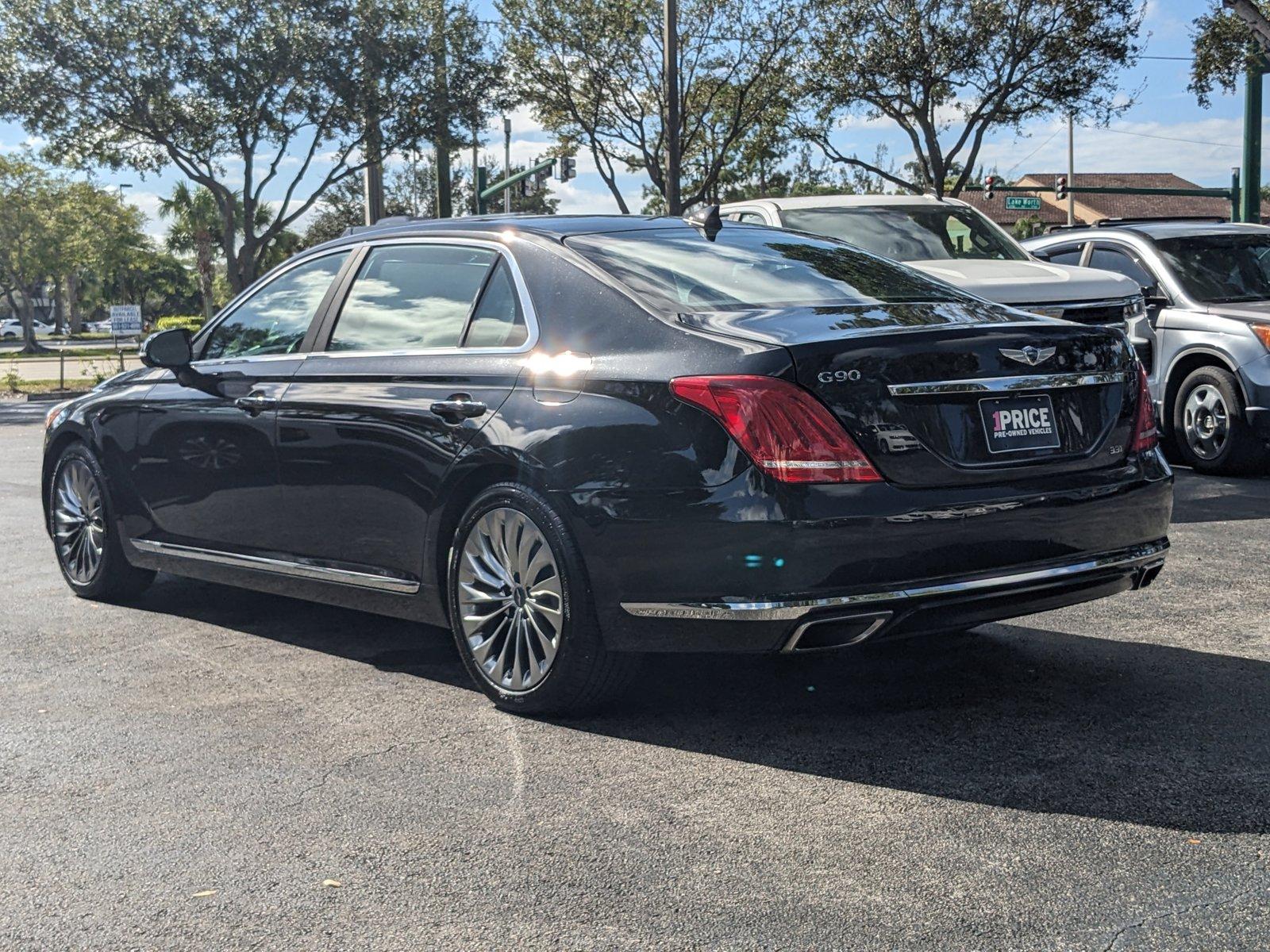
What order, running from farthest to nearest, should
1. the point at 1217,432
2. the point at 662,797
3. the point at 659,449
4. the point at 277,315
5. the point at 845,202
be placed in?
the point at 845,202 < the point at 1217,432 < the point at 277,315 < the point at 659,449 < the point at 662,797

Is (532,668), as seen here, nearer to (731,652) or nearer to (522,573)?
(522,573)

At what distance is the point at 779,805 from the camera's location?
4.00 metres

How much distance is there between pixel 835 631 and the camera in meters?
4.31

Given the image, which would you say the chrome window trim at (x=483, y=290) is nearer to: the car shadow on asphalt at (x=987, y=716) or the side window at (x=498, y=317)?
the side window at (x=498, y=317)

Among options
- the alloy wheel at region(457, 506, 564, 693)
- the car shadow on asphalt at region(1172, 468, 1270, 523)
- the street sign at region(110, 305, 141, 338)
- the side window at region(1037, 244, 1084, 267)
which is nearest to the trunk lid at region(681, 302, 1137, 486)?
the alloy wheel at region(457, 506, 564, 693)

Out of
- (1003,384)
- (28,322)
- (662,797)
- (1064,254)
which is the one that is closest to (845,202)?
(1064,254)

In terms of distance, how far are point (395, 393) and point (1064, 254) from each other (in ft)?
28.3

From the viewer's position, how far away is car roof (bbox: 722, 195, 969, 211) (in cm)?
1170

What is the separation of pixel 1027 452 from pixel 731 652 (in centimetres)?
106

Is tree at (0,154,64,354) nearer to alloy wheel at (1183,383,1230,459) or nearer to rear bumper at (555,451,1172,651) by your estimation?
alloy wheel at (1183,383,1230,459)

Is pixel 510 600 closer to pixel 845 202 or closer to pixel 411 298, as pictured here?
pixel 411 298

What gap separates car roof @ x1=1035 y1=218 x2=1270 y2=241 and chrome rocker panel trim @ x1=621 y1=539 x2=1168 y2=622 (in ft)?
26.1

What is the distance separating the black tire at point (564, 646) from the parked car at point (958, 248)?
5.48 m

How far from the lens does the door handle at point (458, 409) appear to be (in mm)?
4977
